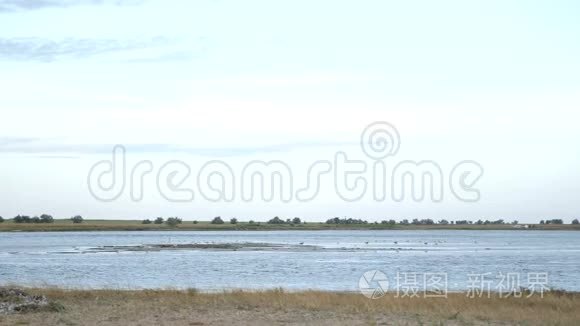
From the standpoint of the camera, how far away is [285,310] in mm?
22672

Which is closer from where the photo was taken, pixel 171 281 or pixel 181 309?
pixel 181 309

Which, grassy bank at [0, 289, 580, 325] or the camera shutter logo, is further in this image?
the camera shutter logo

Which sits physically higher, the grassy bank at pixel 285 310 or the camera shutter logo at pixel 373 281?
the grassy bank at pixel 285 310

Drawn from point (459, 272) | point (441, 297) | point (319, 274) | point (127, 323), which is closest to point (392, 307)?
point (441, 297)

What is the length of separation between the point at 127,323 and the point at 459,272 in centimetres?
3460

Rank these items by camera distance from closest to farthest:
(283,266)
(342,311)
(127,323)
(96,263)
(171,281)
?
Answer: (127,323) < (342,311) < (171,281) < (283,266) < (96,263)

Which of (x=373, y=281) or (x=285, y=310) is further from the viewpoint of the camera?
(x=373, y=281)

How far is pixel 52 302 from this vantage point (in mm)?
23047

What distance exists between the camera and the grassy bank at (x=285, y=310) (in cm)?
2038

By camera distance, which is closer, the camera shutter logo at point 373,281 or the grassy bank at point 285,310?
the grassy bank at point 285,310

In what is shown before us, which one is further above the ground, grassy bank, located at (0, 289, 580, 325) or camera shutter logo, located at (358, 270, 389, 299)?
grassy bank, located at (0, 289, 580, 325)

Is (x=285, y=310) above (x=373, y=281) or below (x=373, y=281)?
above

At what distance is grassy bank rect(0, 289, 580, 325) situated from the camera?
2038 centimetres

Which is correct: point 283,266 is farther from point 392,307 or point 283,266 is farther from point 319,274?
point 392,307
